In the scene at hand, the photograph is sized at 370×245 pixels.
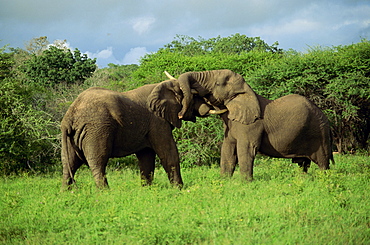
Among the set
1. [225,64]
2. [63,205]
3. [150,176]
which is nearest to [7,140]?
[150,176]

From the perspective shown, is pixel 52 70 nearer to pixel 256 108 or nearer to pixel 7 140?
pixel 7 140

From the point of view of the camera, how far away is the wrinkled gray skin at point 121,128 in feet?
26.3

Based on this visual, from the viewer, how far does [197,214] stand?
635 centimetres

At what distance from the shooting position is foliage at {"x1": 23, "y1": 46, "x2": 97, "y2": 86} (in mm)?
27234

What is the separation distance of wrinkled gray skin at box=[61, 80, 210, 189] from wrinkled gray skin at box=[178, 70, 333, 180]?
0.70m

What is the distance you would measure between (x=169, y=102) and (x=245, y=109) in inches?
64.8

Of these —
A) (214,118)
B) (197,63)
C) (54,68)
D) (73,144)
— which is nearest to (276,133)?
(73,144)

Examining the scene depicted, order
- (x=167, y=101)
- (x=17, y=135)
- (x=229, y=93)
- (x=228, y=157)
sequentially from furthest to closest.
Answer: (x=17, y=135), (x=228, y=157), (x=229, y=93), (x=167, y=101)

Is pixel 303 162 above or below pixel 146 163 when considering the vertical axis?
below

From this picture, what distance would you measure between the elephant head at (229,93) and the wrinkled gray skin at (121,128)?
428mm

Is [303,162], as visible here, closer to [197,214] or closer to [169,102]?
[169,102]

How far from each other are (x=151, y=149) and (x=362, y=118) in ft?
36.5

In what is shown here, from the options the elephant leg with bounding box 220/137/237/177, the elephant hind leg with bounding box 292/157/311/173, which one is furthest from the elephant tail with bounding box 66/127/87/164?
the elephant hind leg with bounding box 292/157/311/173

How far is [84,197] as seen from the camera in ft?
24.7
